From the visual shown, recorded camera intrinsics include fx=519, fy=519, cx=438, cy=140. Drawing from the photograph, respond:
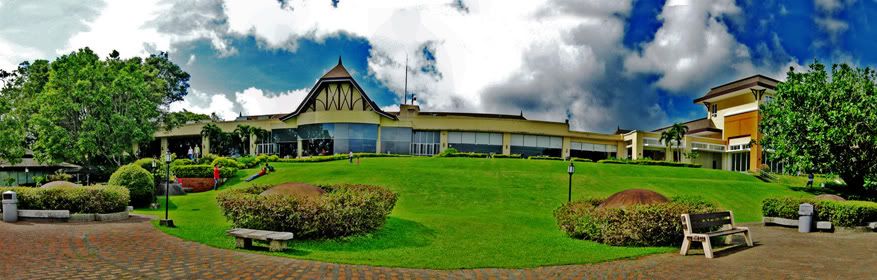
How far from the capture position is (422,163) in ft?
124

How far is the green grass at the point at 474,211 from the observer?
10234 mm

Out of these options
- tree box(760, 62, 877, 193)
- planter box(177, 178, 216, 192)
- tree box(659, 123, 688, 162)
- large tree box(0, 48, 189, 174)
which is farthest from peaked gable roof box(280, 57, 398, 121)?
tree box(760, 62, 877, 193)

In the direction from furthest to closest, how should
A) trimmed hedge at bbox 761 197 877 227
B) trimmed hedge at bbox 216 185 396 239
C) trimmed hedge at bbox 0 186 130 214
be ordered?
1. trimmed hedge at bbox 0 186 130 214
2. trimmed hedge at bbox 761 197 877 227
3. trimmed hedge at bbox 216 185 396 239

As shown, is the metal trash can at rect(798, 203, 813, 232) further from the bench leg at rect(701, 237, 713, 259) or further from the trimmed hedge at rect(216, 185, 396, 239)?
the trimmed hedge at rect(216, 185, 396, 239)

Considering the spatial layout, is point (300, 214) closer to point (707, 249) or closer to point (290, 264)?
point (290, 264)

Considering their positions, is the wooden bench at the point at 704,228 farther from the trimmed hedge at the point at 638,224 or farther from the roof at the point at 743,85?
the roof at the point at 743,85

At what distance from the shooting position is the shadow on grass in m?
10.7

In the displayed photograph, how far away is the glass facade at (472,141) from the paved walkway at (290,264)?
43.6 m

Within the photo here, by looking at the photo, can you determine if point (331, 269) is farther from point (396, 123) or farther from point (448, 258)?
point (396, 123)

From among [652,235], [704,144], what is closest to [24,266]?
[652,235]

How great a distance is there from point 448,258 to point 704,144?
56783 mm

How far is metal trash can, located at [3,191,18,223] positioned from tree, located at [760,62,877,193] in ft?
112

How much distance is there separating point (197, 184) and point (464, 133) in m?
30.5

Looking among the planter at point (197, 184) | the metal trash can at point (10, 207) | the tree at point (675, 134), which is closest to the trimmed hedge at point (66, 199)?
the metal trash can at point (10, 207)
